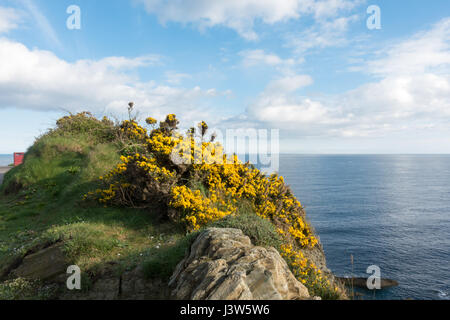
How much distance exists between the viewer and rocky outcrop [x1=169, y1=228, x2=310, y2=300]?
10.8 ft

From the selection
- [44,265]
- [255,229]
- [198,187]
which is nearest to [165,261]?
[255,229]

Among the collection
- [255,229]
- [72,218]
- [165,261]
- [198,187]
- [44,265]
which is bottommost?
[44,265]

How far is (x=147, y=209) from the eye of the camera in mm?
9359

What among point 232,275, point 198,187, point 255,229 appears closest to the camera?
point 232,275

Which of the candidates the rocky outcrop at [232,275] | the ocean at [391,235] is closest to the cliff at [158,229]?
the rocky outcrop at [232,275]

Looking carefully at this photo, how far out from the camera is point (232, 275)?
11.3 feet

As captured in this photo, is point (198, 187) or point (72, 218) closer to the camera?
point (72, 218)

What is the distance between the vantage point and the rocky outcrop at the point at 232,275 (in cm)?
328

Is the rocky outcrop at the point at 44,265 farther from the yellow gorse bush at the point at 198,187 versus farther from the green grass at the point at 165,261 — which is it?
the yellow gorse bush at the point at 198,187

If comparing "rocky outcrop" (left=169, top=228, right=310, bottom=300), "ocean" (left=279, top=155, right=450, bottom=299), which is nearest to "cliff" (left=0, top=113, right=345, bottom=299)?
"rocky outcrop" (left=169, top=228, right=310, bottom=300)

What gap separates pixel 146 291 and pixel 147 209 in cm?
450

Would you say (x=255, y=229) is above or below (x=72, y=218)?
above

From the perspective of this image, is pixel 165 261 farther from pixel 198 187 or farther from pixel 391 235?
pixel 391 235

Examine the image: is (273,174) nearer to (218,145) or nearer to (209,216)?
(218,145)
